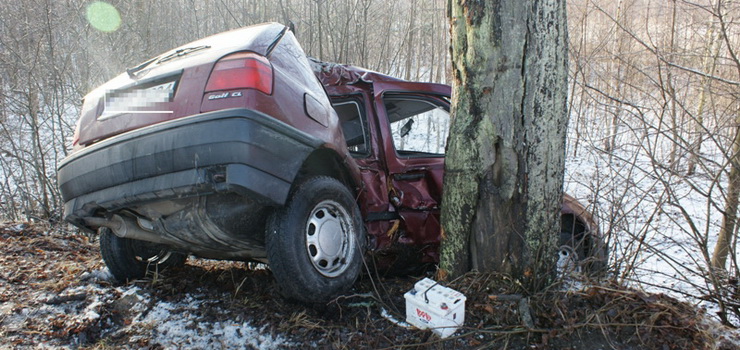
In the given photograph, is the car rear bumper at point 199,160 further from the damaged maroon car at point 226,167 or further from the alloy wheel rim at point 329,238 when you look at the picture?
the alloy wheel rim at point 329,238

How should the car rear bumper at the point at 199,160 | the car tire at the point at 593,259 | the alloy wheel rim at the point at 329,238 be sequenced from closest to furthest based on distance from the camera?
the car rear bumper at the point at 199,160
the alloy wheel rim at the point at 329,238
the car tire at the point at 593,259

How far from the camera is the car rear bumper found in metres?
2.01

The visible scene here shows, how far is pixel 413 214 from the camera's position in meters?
3.40

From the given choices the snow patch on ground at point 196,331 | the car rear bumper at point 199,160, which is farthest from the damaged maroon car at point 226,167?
the snow patch on ground at point 196,331

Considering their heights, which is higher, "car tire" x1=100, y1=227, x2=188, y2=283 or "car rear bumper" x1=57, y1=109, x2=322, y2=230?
"car rear bumper" x1=57, y1=109, x2=322, y2=230

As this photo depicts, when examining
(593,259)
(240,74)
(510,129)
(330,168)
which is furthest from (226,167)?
(593,259)

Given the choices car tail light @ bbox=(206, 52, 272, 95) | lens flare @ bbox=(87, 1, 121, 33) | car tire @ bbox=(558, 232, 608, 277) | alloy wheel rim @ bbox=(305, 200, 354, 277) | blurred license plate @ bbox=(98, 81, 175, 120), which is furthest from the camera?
lens flare @ bbox=(87, 1, 121, 33)

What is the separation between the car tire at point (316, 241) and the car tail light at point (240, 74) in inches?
23.1

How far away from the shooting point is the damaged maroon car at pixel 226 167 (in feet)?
6.75

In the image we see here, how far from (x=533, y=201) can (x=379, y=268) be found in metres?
1.36

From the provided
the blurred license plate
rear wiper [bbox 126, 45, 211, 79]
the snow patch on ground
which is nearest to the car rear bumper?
A: the blurred license plate

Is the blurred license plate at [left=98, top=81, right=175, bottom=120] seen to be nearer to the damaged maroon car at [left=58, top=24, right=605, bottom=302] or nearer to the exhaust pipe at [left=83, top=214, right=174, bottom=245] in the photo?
the damaged maroon car at [left=58, top=24, right=605, bottom=302]

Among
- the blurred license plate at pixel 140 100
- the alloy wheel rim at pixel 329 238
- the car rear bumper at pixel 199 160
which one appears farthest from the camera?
the alloy wheel rim at pixel 329 238

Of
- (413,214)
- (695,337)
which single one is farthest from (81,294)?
(695,337)
